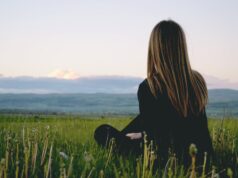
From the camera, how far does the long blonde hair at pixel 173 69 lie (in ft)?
17.1

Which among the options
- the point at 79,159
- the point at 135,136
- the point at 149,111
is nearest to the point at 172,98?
the point at 149,111

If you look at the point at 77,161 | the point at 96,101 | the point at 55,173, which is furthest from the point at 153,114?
the point at 96,101

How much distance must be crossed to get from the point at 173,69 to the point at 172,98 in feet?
0.98

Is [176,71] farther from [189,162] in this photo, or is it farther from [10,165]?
[10,165]

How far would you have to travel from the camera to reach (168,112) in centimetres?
532

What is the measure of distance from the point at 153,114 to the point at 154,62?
→ 0.54 m

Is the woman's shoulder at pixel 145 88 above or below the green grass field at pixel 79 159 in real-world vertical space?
above

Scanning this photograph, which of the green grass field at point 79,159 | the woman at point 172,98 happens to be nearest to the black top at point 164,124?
the woman at point 172,98

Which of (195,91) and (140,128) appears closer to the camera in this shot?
(195,91)

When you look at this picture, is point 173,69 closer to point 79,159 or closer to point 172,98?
point 172,98

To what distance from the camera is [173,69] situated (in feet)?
17.0

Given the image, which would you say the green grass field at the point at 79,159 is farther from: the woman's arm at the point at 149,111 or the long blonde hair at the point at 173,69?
the long blonde hair at the point at 173,69

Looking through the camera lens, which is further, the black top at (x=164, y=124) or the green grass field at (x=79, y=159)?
the black top at (x=164, y=124)

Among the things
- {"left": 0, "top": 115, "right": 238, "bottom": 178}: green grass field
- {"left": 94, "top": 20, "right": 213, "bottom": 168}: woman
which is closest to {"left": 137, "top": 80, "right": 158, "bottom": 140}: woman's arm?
{"left": 94, "top": 20, "right": 213, "bottom": 168}: woman
